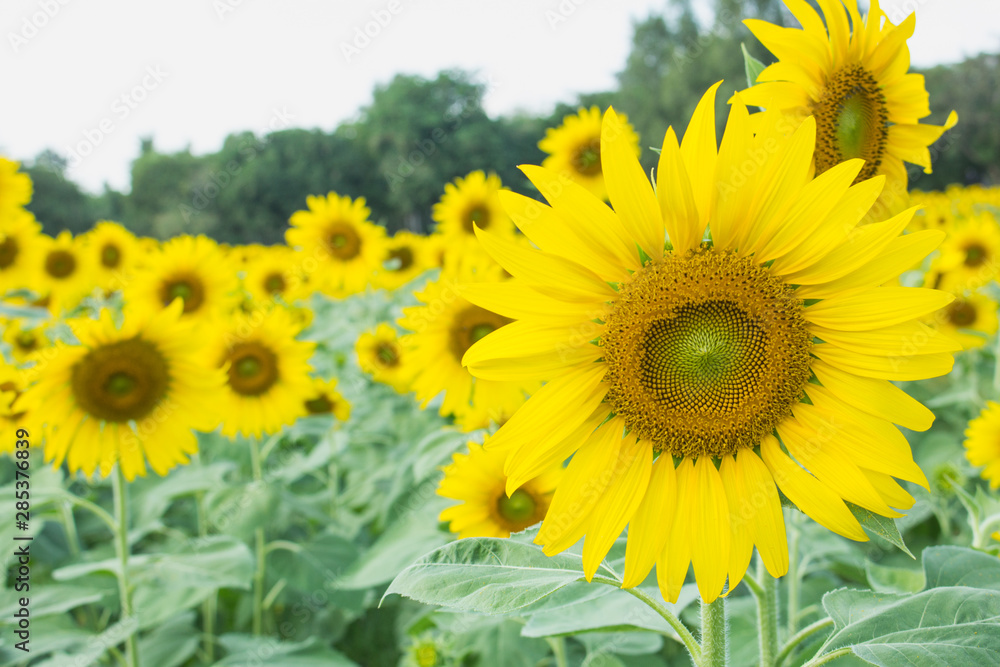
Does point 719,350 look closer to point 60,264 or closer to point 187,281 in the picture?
point 187,281

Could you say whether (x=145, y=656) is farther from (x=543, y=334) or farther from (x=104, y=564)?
(x=543, y=334)

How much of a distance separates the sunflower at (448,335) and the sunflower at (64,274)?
4.46 metres

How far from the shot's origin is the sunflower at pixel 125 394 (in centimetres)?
263

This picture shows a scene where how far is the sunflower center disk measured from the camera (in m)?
1.07

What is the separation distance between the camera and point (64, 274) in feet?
20.3

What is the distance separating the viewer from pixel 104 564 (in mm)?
2566

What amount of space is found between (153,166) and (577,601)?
128ft

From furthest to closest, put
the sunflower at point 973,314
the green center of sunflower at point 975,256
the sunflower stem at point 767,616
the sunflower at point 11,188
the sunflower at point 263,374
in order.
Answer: the green center of sunflower at point 975,256, the sunflower at point 973,314, the sunflower at point 11,188, the sunflower at point 263,374, the sunflower stem at point 767,616

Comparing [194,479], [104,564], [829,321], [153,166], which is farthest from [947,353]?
[153,166]

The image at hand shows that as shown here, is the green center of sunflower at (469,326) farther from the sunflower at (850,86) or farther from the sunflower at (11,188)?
the sunflower at (11,188)

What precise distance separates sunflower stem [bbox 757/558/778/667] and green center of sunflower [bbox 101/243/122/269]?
6.94 m

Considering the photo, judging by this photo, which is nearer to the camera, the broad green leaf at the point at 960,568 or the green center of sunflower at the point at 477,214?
the broad green leaf at the point at 960,568

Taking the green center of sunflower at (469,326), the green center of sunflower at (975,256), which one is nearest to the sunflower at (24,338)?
the green center of sunflower at (469,326)

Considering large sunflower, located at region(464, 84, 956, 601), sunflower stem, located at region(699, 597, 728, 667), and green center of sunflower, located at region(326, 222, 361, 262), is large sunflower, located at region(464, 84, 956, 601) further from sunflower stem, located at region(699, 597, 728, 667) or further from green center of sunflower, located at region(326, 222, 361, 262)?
green center of sunflower, located at region(326, 222, 361, 262)
